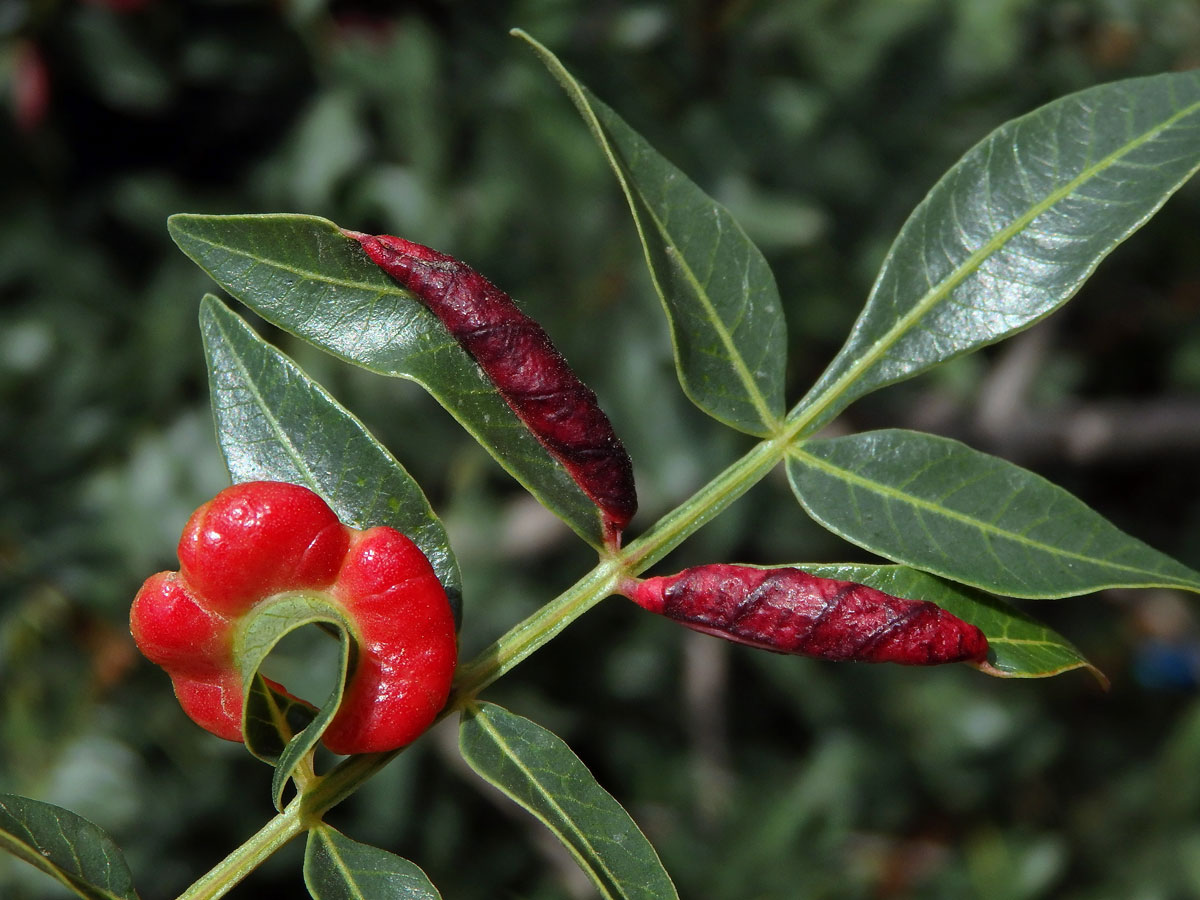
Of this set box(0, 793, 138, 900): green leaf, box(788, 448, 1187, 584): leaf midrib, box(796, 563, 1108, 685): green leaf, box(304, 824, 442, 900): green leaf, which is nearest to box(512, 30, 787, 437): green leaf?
box(788, 448, 1187, 584): leaf midrib

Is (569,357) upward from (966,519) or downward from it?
downward

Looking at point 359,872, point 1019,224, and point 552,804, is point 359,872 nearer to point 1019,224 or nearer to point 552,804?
point 552,804

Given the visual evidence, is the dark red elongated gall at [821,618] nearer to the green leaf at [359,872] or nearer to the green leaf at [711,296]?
the green leaf at [711,296]

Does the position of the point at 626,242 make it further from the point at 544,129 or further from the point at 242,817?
the point at 242,817


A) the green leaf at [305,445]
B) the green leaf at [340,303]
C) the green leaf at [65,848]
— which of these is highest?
the green leaf at [340,303]

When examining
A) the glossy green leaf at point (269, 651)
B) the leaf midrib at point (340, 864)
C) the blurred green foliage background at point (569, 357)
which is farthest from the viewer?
the blurred green foliage background at point (569, 357)

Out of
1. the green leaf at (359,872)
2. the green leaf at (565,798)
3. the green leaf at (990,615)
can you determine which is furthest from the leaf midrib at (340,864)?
the green leaf at (990,615)

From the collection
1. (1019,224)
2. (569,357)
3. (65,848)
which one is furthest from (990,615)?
(569,357)
